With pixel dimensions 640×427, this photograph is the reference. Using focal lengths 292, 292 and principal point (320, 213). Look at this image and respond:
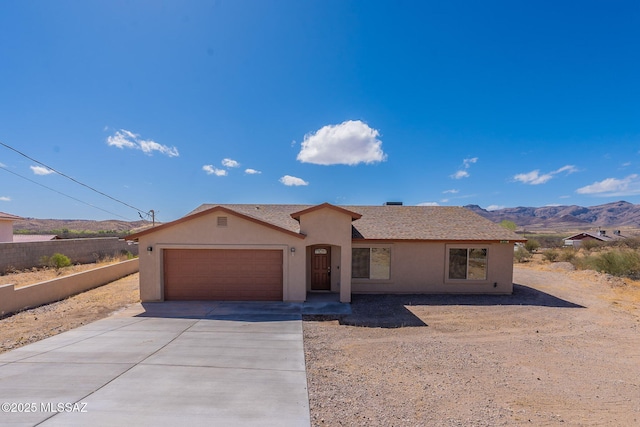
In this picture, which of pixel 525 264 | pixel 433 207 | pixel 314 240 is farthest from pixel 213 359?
pixel 525 264

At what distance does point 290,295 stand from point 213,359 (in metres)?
5.49

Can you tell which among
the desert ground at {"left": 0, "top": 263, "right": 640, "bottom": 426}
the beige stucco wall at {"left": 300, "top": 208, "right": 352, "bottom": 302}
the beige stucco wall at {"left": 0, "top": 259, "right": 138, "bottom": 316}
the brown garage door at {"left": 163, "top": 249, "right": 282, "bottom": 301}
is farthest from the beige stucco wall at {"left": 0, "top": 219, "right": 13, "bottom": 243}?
the beige stucco wall at {"left": 300, "top": 208, "right": 352, "bottom": 302}

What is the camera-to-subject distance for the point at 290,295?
12047 millimetres

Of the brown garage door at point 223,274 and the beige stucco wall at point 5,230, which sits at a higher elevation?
the beige stucco wall at point 5,230

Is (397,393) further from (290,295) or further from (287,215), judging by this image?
(287,215)

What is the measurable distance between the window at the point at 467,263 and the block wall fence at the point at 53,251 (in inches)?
965

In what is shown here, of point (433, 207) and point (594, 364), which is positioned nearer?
point (594, 364)

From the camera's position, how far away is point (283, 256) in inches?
475

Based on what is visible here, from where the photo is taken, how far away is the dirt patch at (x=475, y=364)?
193 inches

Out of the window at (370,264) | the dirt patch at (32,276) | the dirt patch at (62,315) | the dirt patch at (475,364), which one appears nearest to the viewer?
the dirt patch at (475,364)

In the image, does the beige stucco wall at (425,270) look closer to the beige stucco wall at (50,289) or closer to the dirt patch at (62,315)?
the dirt patch at (62,315)

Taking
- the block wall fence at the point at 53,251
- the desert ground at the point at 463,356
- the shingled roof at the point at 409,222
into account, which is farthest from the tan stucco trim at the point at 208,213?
the block wall fence at the point at 53,251

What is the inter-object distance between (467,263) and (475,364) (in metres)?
8.08

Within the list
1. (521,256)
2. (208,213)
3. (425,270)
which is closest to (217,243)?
(208,213)
